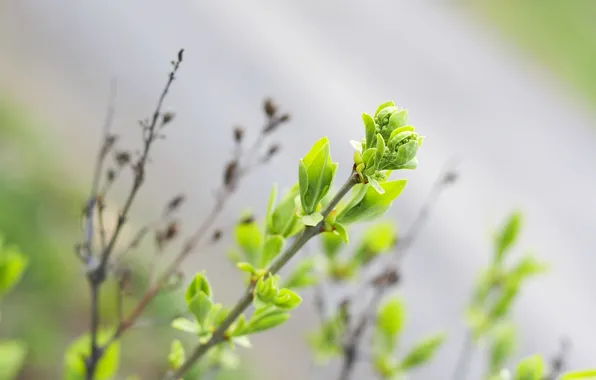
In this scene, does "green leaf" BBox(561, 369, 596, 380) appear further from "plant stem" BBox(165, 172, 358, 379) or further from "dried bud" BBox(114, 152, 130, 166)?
"dried bud" BBox(114, 152, 130, 166)

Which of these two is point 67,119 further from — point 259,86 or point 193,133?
point 259,86

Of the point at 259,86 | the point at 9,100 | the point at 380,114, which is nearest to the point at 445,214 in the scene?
the point at 259,86

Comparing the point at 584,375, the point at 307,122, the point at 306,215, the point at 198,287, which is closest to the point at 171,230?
the point at 198,287

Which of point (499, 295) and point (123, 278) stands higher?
point (499, 295)

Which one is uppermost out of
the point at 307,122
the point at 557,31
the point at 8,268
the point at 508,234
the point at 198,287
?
the point at 557,31

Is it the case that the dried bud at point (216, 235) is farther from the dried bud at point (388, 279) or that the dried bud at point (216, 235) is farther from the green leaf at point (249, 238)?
the dried bud at point (388, 279)

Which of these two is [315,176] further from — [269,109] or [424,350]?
[424,350]

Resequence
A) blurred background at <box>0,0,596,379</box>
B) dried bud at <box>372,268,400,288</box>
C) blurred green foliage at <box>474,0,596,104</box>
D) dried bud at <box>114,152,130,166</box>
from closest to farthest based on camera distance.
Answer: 1. dried bud at <box>114,152,130,166</box>
2. dried bud at <box>372,268,400,288</box>
3. blurred background at <box>0,0,596,379</box>
4. blurred green foliage at <box>474,0,596,104</box>

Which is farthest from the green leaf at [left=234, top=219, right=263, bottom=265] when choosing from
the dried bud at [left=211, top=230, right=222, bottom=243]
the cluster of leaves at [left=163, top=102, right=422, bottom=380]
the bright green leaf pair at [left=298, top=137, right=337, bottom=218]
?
the bright green leaf pair at [left=298, top=137, right=337, bottom=218]
